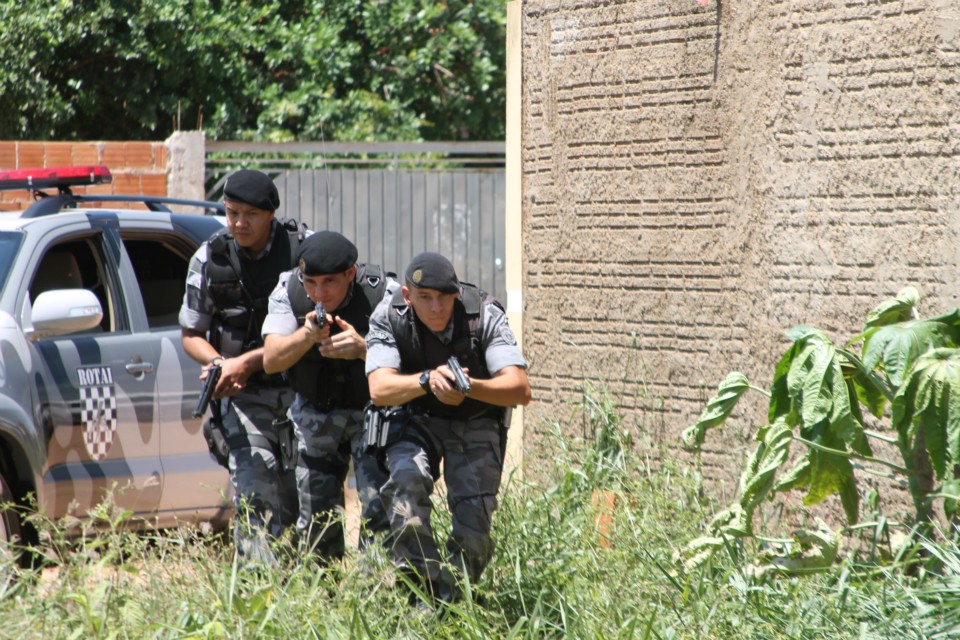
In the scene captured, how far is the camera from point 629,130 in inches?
219

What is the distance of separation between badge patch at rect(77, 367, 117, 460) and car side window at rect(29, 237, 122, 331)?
1.09 feet

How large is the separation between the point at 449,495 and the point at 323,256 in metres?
0.98

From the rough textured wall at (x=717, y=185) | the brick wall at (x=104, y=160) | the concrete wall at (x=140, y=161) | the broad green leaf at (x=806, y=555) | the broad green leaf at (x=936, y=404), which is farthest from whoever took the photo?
the concrete wall at (x=140, y=161)

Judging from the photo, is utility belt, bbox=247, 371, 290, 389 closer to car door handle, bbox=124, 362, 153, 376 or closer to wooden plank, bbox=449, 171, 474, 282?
car door handle, bbox=124, 362, 153, 376

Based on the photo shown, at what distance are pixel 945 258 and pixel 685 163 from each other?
1.32m

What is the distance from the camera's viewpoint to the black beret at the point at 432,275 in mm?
4078

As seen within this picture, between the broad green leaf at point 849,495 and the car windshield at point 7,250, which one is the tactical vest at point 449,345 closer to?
the broad green leaf at point 849,495

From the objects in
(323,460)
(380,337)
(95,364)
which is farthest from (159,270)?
(380,337)

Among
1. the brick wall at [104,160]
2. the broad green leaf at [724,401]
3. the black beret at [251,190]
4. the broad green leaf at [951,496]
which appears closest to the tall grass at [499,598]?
the broad green leaf at [951,496]

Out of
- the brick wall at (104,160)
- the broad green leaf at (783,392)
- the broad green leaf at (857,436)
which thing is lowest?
the broad green leaf at (857,436)

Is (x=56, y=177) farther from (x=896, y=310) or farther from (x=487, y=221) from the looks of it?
(x=487, y=221)

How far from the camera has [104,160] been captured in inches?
356

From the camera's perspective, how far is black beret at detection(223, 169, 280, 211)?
15.5 ft

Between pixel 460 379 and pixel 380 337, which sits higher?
pixel 380 337
